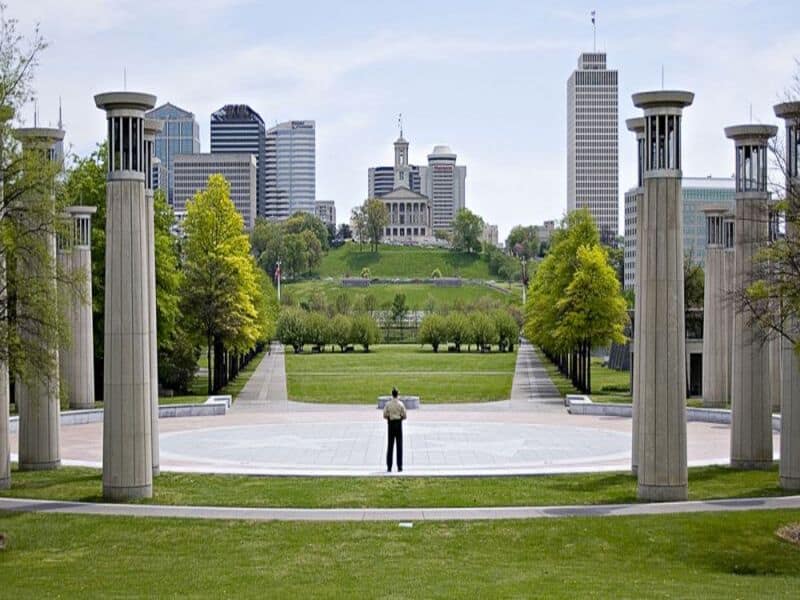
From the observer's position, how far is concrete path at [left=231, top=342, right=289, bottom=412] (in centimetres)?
5381

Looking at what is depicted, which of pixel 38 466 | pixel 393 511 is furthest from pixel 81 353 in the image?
pixel 393 511

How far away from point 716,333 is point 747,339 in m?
19.1

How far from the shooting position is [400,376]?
71.5 meters

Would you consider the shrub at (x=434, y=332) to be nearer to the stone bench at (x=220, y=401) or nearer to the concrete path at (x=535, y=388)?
the concrete path at (x=535, y=388)

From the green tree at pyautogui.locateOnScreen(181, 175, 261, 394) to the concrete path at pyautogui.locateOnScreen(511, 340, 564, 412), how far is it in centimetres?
1420

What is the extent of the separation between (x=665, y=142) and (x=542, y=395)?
36.7m

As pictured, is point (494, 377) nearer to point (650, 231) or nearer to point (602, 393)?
point (602, 393)

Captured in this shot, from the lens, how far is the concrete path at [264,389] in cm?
5381

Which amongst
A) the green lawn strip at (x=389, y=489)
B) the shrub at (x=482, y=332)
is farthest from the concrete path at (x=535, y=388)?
the green lawn strip at (x=389, y=489)

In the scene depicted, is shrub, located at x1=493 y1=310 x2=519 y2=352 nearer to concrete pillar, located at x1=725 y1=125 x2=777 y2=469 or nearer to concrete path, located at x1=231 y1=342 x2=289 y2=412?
concrete path, located at x1=231 y1=342 x2=289 y2=412

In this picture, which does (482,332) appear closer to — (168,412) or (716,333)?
(716,333)

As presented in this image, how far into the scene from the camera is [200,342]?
56969 mm

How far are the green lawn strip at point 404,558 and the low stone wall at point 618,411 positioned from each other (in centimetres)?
2219

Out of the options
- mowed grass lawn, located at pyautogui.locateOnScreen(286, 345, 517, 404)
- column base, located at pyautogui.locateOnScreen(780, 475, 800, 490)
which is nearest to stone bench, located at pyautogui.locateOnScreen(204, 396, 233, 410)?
mowed grass lawn, located at pyautogui.locateOnScreen(286, 345, 517, 404)
